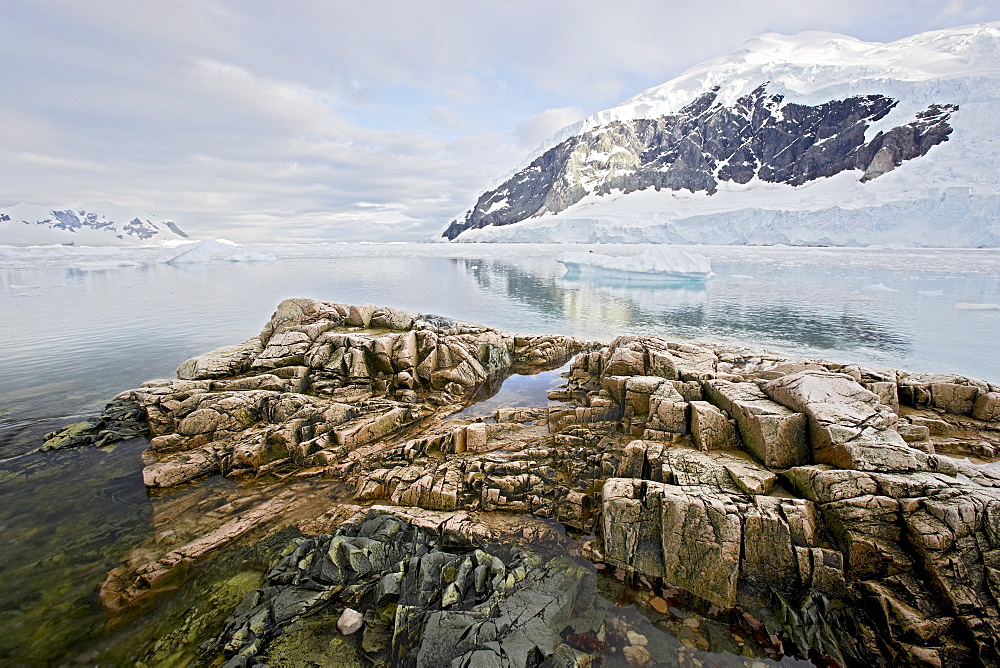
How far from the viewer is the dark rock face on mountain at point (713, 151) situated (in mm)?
91125

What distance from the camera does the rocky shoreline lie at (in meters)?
4.60

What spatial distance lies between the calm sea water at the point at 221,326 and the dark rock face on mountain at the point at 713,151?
6632cm

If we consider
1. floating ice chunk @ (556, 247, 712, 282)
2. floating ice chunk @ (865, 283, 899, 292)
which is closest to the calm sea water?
floating ice chunk @ (865, 283, 899, 292)

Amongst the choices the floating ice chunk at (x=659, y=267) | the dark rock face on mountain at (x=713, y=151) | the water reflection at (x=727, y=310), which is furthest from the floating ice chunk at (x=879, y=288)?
the dark rock face on mountain at (x=713, y=151)

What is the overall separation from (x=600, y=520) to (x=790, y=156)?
5681 inches

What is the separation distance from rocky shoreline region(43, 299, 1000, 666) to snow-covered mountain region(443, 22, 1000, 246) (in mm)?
62947

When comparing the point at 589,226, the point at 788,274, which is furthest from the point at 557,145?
the point at 788,274

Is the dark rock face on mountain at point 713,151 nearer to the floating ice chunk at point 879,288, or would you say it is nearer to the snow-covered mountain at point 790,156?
the snow-covered mountain at point 790,156

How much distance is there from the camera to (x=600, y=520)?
6.45m

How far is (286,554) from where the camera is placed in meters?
5.89

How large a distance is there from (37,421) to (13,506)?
166 inches

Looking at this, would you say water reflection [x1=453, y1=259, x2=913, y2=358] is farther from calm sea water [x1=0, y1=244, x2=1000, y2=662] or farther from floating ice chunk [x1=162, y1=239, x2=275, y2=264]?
floating ice chunk [x1=162, y1=239, x2=275, y2=264]

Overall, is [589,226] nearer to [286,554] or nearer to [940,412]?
[940,412]

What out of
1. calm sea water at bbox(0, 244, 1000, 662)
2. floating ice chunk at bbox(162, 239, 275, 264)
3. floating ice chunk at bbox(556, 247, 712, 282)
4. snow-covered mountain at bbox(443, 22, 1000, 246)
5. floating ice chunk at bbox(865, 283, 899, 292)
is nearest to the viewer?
calm sea water at bbox(0, 244, 1000, 662)
